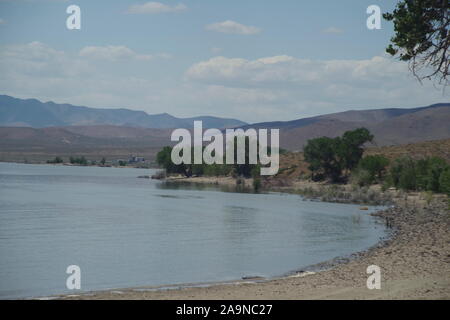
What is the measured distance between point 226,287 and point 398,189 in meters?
45.2

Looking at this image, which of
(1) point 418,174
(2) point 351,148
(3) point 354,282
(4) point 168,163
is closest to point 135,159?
(4) point 168,163

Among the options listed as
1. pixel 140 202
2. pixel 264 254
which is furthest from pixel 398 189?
pixel 264 254

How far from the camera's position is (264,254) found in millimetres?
26312

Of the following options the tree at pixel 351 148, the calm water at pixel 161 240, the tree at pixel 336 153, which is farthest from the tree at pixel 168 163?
the calm water at pixel 161 240

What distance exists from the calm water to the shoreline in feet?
4.96

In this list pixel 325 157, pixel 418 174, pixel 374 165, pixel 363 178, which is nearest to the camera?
pixel 418 174

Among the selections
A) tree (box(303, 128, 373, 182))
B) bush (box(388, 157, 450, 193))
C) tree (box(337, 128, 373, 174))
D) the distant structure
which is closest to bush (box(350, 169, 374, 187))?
bush (box(388, 157, 450, 193))

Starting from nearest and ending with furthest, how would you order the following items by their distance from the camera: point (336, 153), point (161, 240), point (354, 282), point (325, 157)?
point (354, 282), point (161, 240), point (336, 153), point (325, 157)

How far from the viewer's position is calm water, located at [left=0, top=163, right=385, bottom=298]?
2139cm

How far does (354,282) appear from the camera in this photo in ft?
55.1

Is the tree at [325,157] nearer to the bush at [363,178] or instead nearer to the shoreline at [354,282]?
the bush at [363,178]

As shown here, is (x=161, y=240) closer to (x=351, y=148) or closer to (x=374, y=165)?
(x=374, y=165)

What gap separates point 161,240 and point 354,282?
49.5 feet

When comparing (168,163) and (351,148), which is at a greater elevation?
(351,148)
